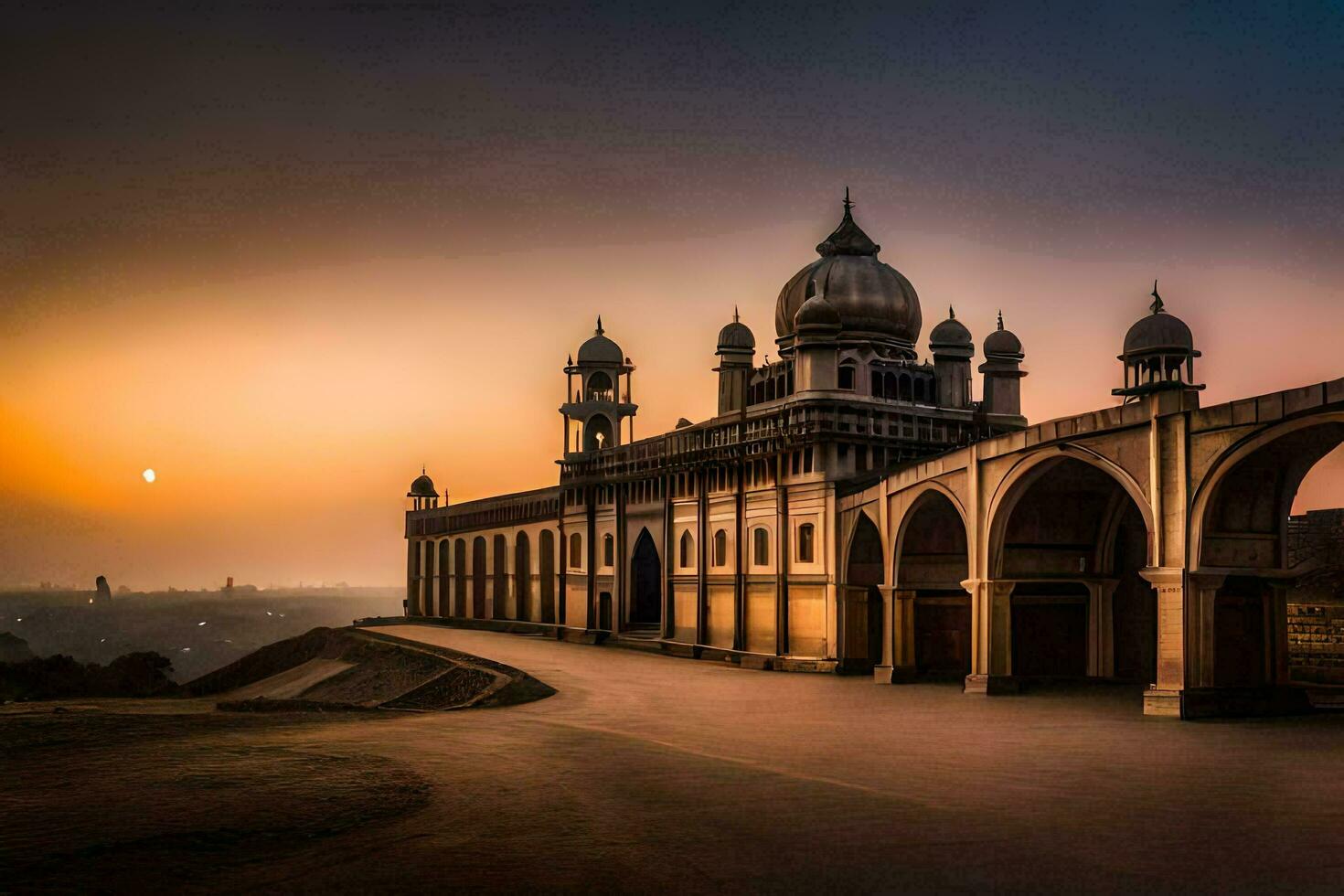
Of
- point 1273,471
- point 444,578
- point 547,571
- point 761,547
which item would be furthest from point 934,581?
point 444,578

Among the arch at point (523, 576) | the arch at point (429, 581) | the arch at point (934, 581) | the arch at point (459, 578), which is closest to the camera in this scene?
the arch at point (934, 581)

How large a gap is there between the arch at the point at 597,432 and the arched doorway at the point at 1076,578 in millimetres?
31225

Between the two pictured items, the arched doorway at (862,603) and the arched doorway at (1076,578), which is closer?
the arched doorway at (1076,578)

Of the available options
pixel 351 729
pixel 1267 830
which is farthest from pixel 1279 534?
pixel 351 729

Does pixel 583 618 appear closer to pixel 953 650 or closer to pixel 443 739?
pixel 953 650

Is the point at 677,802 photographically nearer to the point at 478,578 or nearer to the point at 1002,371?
the point at 1002,371

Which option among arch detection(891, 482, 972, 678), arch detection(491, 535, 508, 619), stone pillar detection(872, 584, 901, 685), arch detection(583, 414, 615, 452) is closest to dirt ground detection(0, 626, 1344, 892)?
stone pillar detection(872, 584, 901, 685)

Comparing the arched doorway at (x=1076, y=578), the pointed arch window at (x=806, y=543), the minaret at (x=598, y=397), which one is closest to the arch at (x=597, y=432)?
the minaret at (x=598, y=397)

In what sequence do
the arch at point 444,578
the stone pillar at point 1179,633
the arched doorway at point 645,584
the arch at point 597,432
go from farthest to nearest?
the arch at point 444,578 < the arch at point 597,432 < the arched doorway at point 645,584 < the stone pillar at point 1179,633

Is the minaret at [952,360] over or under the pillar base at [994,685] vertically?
over

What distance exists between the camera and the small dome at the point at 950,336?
5388cm

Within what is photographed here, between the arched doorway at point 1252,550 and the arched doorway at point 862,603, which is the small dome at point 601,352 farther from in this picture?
the arched doorway at point 1252,550

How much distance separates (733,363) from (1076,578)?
77.4 feet

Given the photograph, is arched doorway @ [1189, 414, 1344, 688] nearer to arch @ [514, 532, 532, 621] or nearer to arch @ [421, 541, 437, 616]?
arch @ [514, 532, 532, 621]
